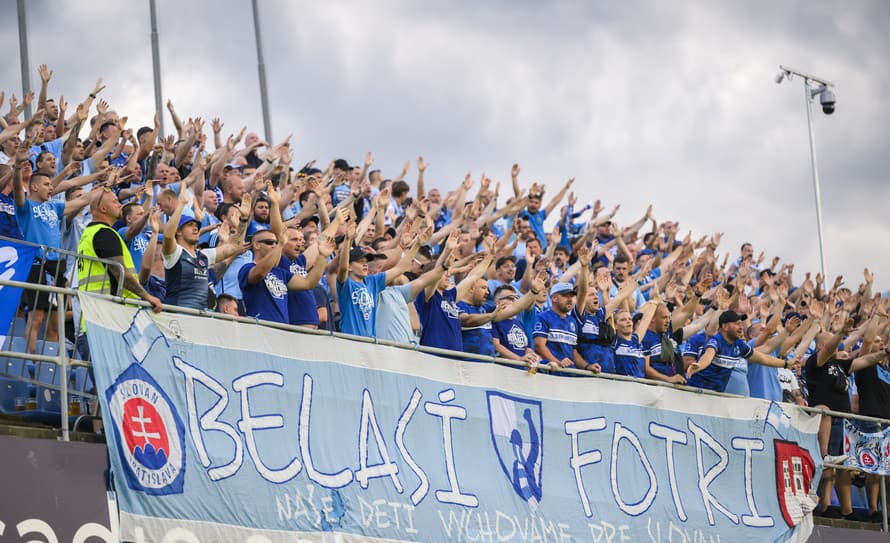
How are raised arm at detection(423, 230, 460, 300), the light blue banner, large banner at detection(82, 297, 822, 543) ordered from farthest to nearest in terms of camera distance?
raised arm at detection(423, 230, 460, 300) → the light blue banner → large banner at detection(82, 297, 822, 543)

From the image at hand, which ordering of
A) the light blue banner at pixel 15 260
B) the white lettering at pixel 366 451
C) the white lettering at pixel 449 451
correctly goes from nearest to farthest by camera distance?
1. the light blue banner at pixel 15 260
2. the white lettering at pixel 366 451
3. the white lettering at pixel 449 451

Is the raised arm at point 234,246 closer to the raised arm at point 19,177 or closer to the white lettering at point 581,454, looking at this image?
the raised arm at point 19,177

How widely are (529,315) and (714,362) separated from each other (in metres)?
2.23

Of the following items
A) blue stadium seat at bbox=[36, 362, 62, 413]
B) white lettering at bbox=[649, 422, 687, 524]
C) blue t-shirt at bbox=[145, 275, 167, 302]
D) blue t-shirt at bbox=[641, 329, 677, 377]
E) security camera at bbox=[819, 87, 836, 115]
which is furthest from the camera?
security camera at bbox=[819, 87, 836, 115]

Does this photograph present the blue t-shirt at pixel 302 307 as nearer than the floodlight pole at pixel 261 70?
Yes

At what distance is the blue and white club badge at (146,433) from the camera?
362 inches

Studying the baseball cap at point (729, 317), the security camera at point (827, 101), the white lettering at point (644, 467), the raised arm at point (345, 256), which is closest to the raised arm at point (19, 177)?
the raised arm at point (345, 256)

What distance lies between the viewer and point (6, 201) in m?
12.3

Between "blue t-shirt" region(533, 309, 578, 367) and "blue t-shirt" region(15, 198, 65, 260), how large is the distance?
4.63 m

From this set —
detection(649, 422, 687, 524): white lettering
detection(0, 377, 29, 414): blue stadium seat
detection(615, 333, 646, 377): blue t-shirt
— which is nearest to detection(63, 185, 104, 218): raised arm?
detection(0, 377, 29, 414): blue stadium seat

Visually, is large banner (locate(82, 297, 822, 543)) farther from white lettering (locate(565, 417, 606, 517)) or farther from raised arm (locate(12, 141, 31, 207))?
raised arm (locate(12, 141, 31, 207))

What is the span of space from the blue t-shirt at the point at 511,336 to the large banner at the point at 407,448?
3.14 ft

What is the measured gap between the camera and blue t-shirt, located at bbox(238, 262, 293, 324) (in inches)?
444

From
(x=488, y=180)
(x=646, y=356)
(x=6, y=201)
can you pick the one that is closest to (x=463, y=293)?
(x=646, y=356)
